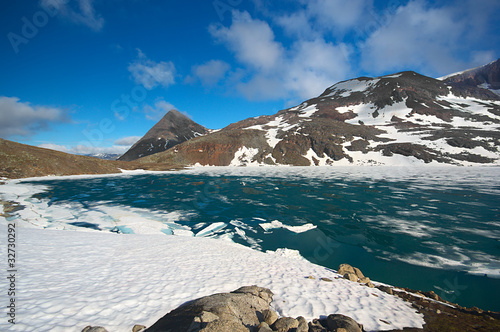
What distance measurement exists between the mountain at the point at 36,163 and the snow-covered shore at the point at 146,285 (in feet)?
136

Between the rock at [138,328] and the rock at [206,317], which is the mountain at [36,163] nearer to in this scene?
the rock at [138,328]

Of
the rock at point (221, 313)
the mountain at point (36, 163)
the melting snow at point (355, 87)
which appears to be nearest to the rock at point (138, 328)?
the rock at point (221, 313)

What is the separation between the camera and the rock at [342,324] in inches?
157

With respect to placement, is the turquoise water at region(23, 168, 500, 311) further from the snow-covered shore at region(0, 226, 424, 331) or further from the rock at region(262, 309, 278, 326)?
the rock at region(262, 309, 278, 326)

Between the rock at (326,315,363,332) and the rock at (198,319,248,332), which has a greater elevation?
the rock at (198,319,248,332)

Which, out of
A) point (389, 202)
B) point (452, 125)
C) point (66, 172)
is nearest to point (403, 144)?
point (452, 125)

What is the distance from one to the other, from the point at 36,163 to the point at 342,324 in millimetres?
56846

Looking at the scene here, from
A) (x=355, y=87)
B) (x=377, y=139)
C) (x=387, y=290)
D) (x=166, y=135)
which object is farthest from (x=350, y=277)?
(x=355, y=87)

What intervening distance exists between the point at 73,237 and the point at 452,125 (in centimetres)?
14253

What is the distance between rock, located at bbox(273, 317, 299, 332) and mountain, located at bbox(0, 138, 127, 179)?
5045 centimetres

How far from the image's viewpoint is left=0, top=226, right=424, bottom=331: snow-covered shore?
416 cm

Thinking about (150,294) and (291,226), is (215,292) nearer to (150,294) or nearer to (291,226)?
(150,294)

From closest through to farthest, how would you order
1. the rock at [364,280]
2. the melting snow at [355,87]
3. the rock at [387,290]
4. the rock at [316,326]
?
the rock at [316,326] < the rock at [387,290] < the rock at [364,280] < the melting snow at [355,87]

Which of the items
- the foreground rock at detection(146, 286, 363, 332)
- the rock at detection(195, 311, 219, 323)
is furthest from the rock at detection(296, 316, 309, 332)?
the rock at detection(195, 311, 219, 323)
